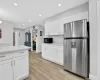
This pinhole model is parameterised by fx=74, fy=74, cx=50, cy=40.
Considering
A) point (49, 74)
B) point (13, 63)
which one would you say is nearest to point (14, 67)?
A: point (13, 63)

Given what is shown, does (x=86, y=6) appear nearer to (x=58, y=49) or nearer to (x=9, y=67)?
(x=58, y=49)

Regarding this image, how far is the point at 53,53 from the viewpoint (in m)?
4.11

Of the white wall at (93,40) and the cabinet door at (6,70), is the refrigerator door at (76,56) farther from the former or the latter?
the cabinet door at (6,70)

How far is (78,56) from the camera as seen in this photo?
247 centimetres

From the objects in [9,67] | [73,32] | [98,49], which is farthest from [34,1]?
[98,49]

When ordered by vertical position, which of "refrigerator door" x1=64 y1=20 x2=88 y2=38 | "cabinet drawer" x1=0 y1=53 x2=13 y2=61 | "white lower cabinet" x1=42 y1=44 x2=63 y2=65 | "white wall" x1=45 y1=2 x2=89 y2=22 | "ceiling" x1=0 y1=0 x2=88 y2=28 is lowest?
"white lower cabinet" x1=42 y1=44 x2=63 y2=65

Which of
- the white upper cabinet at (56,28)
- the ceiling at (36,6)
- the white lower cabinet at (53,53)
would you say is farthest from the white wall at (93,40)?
the white upper cabinet at (56,28)

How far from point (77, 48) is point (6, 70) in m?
2.13

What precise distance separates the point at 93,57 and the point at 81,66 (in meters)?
0.47

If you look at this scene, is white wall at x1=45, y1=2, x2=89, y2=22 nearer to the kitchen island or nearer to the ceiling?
the ceiling

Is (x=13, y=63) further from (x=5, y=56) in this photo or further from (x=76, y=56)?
(x=76, y=56)

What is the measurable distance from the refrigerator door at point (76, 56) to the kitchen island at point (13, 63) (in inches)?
60.5

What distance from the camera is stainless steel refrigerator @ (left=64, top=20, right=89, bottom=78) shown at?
2320 mm

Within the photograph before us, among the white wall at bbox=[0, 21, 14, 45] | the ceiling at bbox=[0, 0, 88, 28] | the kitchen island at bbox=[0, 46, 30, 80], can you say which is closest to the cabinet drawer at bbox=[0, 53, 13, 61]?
the kitchen island at bbox=[0, 46, 30, 80]
